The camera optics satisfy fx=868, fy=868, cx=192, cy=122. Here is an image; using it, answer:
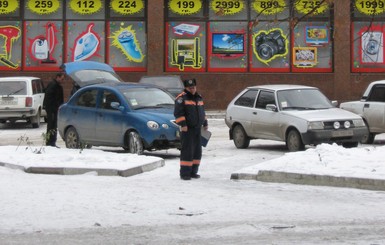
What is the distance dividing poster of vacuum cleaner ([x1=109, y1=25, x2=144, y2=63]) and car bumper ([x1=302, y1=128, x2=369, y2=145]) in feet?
65.0

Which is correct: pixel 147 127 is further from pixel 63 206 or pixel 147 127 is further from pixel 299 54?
pixel 299 54

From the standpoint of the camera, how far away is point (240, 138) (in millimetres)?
20297

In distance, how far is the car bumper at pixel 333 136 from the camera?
58.8ft

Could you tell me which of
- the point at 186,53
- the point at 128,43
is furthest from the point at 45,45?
the point at 186,53

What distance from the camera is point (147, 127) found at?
1705 cm

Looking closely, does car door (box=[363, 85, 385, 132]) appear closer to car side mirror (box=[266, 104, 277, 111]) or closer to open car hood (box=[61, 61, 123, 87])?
car side mirror (box=[266, 104, 277, 111])

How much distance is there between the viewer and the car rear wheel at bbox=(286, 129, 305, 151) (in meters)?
18.3

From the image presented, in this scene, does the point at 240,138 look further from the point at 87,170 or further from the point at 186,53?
the point at 186,53

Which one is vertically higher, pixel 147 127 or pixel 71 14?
pixel 71 14

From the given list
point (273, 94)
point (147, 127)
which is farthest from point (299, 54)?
point (147, 127)

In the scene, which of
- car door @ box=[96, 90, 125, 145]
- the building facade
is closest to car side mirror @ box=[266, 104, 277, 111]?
car door @ box=[96, 90, 125, 145]

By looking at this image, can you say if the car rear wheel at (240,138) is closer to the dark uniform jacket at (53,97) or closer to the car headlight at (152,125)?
the car headlight at (152,125)

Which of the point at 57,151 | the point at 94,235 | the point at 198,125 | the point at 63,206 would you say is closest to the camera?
the point at 94,235

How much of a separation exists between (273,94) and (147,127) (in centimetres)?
377
